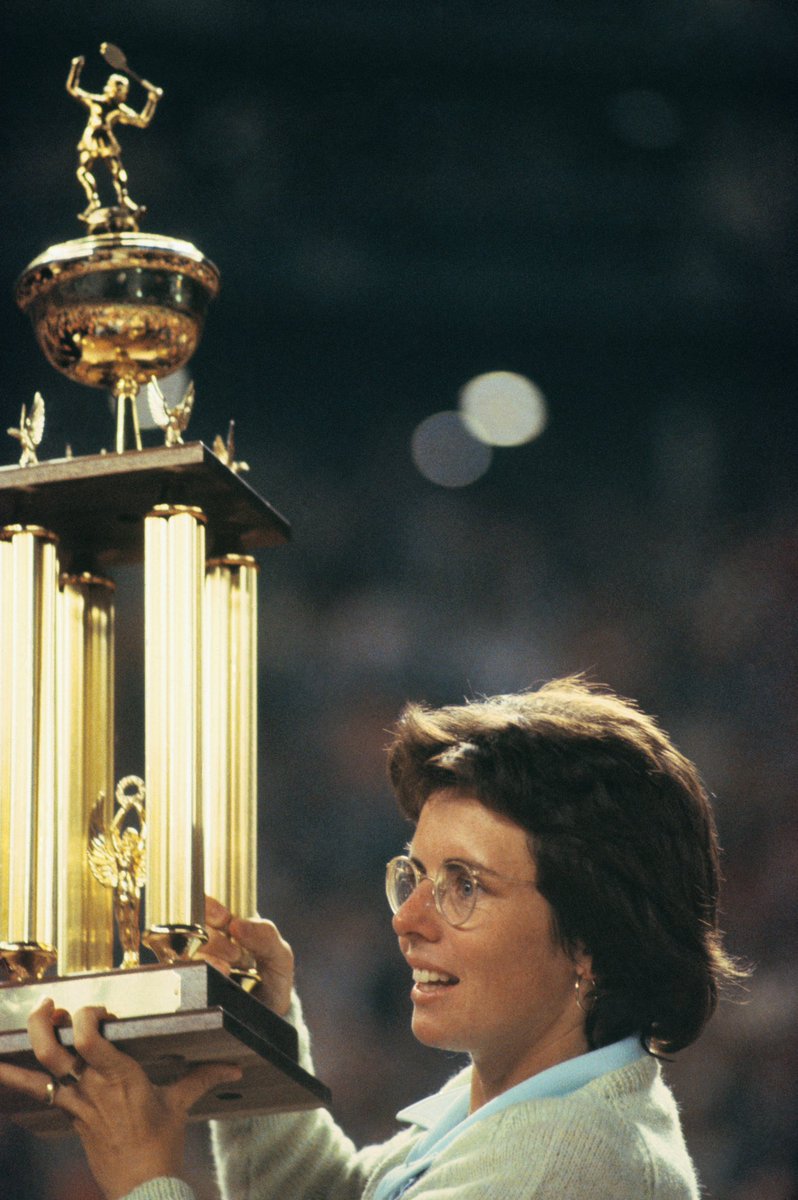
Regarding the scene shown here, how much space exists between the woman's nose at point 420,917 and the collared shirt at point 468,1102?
16cm

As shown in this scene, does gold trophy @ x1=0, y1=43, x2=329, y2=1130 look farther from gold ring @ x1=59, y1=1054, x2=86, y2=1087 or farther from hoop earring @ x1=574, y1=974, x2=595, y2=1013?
hoop earring @ x1=574, y1=974, x2=595, y2=1013

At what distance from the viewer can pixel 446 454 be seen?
16.0 ft

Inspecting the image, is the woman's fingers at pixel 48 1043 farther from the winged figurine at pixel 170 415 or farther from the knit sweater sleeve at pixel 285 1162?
the winged figurine at pixel 170 415

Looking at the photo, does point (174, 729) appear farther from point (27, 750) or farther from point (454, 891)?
point (454, 891)

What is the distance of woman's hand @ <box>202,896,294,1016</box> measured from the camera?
1944mm

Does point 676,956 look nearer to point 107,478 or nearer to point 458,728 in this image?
point 458,728

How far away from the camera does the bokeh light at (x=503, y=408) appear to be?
4.78 meters

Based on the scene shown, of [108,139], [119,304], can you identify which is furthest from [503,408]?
[119,304]

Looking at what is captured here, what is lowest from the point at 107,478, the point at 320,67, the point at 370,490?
the point at 107,478

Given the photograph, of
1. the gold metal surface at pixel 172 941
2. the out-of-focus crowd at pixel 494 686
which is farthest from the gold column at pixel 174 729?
the out-of-focus crowd at pixel 494 686

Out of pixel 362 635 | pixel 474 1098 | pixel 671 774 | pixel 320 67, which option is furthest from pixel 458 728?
pixel 362 635

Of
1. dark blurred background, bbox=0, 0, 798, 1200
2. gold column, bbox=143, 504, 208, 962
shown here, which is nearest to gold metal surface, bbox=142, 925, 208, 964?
gold column, bbox=143, 504, 208, 962

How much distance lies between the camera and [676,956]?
1839 mm

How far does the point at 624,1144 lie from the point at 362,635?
3.09 metres
